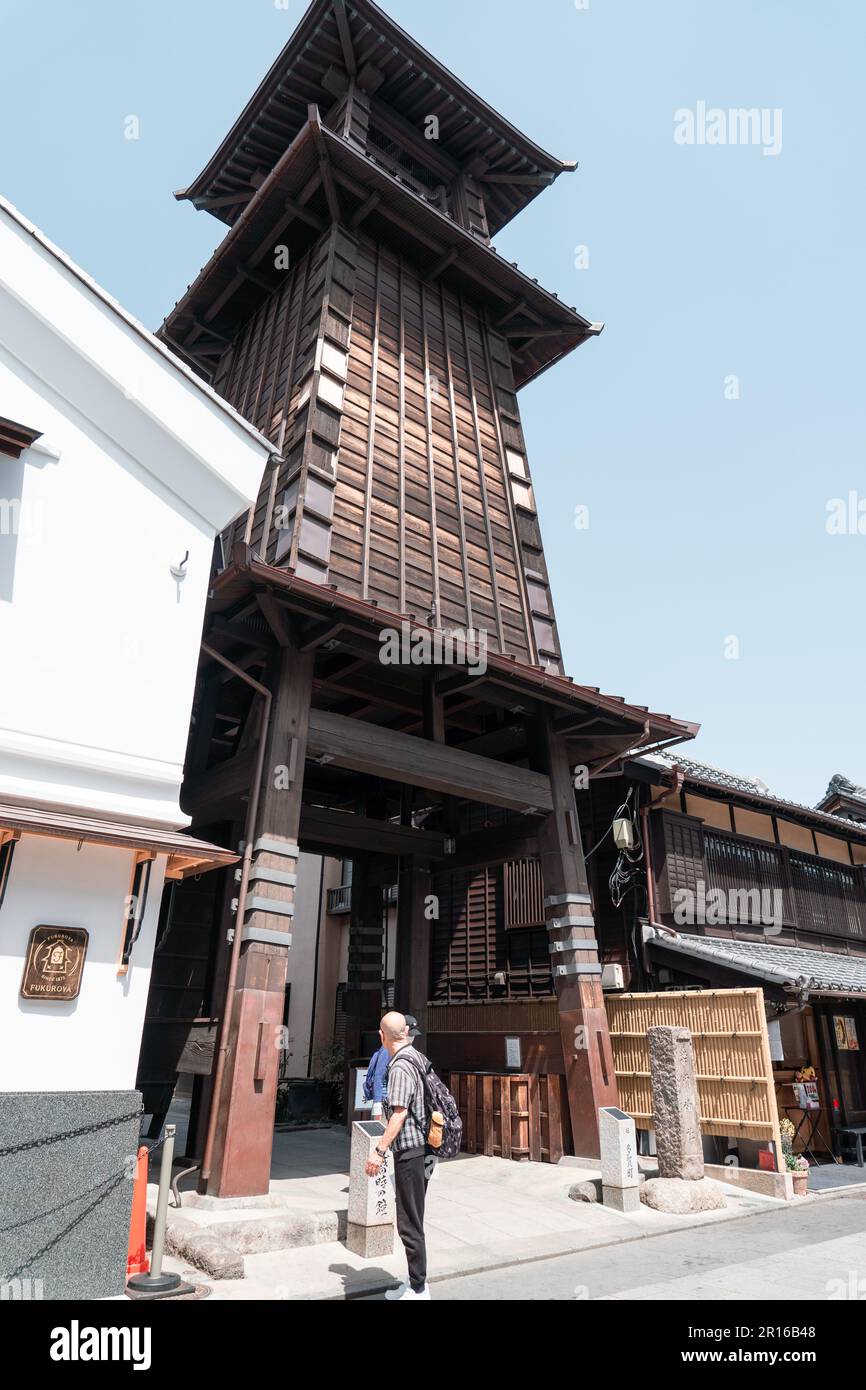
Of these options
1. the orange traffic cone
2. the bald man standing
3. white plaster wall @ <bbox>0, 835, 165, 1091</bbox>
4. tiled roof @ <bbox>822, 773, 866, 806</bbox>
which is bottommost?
the orange traffic cone

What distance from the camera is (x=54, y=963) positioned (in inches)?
237

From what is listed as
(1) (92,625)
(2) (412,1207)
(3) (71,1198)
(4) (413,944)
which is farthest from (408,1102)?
(4) (413,944)

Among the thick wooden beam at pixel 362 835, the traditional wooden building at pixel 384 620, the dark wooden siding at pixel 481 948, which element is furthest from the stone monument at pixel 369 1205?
the dark wooden siding at pixel 481 948

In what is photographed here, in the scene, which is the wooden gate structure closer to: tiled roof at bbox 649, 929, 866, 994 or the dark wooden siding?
tiled roof at bbox 649, 929, 866, 994

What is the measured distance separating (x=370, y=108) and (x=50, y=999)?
16408 mm

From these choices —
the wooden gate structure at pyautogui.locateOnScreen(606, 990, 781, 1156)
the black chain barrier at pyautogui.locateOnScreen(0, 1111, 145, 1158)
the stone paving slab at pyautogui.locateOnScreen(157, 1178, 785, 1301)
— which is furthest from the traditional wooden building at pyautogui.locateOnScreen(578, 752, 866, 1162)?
the black chain barrier at pyautogui.locateOnScreen(0, 1111, 145, 1158)

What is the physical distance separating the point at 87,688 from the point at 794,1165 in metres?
10.7

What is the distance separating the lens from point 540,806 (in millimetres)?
11664

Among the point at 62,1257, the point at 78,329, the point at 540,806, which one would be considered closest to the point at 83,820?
the point at 62,1257

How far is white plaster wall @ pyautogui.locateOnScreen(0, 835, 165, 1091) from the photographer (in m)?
5.81

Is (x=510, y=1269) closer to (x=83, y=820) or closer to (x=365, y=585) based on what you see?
(x=83, y=820)

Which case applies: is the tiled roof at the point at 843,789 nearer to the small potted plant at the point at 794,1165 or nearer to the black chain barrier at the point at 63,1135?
the small potted plant at the point at 794,1165

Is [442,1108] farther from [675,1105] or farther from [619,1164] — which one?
[675,1105]

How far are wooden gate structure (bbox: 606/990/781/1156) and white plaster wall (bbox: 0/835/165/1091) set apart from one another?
8307mm
